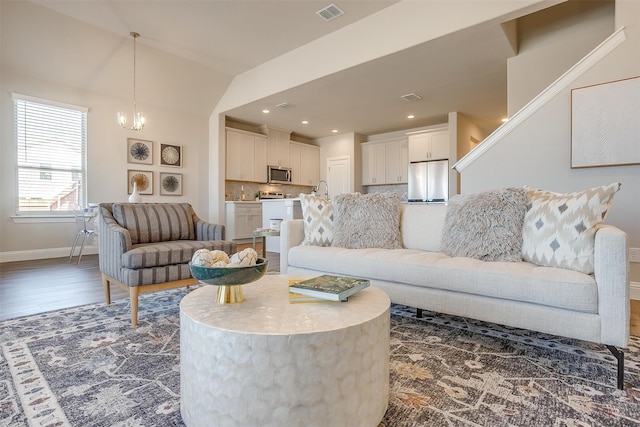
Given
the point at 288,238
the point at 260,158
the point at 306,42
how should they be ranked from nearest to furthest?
the point at 288,238, the point at 306,42, the point at 260,158

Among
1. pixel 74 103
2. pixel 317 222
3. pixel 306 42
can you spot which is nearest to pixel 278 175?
pixel 306 42

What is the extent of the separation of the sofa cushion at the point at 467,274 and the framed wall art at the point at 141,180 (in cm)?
455

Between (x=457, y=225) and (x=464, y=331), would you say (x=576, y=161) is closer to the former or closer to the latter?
(x=457, y=225)

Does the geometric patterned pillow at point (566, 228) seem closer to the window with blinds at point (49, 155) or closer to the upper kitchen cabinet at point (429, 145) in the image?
the upper kitchen cabinet at point (429, 145)

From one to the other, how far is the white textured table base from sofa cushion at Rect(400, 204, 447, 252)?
1.52 meters

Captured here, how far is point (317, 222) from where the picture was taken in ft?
9.15

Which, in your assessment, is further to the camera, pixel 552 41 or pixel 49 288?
pixel 552 41

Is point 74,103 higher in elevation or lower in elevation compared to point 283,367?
higher

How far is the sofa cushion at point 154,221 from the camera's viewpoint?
270cm

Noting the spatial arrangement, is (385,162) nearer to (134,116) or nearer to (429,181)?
(429,181)

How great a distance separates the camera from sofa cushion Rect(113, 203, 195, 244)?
8.86 feet

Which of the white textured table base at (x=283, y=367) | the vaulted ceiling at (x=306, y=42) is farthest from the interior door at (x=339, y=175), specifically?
the white textured table base at (x=283, y=367)

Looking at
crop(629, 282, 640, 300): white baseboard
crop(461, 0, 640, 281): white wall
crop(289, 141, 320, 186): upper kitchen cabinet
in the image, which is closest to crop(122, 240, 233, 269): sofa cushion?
crop(461, 0, 640, 281): white wall

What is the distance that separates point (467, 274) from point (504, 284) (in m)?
0.18
